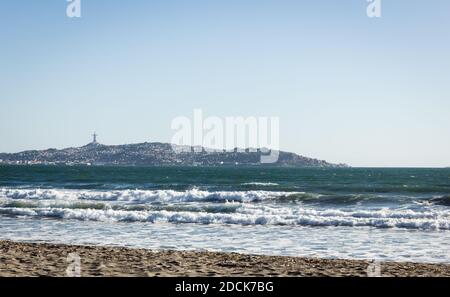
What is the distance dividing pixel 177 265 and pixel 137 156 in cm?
16400

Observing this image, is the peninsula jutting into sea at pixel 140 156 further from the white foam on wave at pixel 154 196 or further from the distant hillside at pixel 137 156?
the white foam on wave at pixel 154 196

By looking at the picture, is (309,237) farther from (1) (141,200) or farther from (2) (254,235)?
(1) (141,200)

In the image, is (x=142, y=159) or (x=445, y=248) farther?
(x=142, y=159)

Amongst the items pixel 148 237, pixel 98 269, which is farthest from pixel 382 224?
pixel 98 269

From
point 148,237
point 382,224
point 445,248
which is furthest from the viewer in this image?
point 382,224

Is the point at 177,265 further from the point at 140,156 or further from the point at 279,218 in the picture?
the point at 140,156

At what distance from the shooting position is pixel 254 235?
59.2ft

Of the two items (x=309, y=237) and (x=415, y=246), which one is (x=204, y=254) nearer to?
(x=309, y=237)

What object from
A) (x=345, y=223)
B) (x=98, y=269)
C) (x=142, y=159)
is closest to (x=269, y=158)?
(x=142, y=159)

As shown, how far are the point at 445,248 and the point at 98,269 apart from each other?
10.6m

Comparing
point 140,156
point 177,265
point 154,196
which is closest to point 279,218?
point 177,265

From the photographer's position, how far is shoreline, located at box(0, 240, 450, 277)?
33.2 ft

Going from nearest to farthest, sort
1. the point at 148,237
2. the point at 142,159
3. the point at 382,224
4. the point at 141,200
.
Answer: the point at 148,237 → the point at 382,224 → the point at 141,200 → the point at 142,159

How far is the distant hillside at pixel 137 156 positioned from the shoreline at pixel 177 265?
149m
